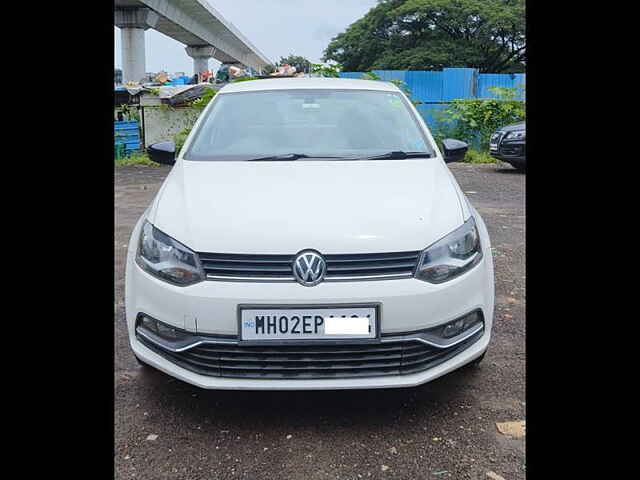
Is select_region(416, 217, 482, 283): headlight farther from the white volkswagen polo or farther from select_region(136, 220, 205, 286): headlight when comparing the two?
select_region(136, 220, 205, 286): headlight

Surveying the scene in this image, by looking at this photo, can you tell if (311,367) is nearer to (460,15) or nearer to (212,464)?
(212,464)

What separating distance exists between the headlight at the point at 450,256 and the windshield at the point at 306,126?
37.9 inches

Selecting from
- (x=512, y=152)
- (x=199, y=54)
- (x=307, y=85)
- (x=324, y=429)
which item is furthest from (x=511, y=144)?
(x=199, y=54)

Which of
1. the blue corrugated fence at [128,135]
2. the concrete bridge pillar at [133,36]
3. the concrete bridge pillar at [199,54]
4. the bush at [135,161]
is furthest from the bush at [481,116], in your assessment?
the concrete bridge pillar at [199,54]

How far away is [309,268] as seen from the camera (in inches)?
99.4

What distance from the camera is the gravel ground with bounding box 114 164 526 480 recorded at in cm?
243

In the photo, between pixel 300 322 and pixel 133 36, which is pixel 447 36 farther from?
pixel 300 322

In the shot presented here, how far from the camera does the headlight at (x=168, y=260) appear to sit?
257 centimetres

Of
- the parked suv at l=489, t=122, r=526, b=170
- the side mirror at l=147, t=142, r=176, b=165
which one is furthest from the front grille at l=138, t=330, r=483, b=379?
the parked suv at l=489, t=122, r=526, b=170

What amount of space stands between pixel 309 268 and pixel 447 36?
3300cm

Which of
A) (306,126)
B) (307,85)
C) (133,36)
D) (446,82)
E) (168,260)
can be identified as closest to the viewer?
(168,260)

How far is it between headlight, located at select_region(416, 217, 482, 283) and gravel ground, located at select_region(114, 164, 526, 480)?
671mm
